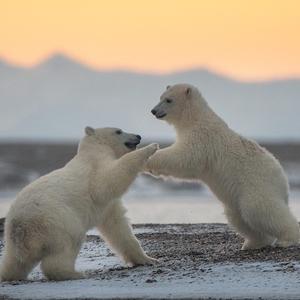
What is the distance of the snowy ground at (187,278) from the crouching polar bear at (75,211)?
188mm

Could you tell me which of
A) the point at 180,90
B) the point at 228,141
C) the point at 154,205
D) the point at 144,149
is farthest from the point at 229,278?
the point at 154,205

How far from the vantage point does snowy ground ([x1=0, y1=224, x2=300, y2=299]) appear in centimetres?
763

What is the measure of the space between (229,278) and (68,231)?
1.42m

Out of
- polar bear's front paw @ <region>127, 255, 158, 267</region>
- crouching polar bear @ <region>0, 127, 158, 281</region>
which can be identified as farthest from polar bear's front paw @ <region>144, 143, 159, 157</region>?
polar bear's front paw @ <region>127, 255, 158, 267</region>

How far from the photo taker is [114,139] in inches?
384

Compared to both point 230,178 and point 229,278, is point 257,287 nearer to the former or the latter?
point 229,278

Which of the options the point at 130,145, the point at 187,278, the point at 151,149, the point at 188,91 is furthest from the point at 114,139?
the point at 187,278

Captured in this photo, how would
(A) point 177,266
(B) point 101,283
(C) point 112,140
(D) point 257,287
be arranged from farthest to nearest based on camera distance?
(C) point 112,140 → (A) point 177,266 → (B) point 101,283 → (D) point 257,287

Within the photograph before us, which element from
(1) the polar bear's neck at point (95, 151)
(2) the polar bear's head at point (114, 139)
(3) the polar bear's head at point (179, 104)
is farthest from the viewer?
(3) the polar bear's head at point (179, 104)

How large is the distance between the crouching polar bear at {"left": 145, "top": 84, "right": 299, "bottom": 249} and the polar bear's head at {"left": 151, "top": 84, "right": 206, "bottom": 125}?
190 millimetres

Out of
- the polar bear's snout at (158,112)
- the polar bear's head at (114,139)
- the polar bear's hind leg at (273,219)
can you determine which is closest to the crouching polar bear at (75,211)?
the polar bear's head at (114,139)

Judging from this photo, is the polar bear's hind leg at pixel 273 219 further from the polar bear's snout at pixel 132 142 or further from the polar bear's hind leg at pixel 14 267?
the polar bear's hind leg at pixel 14 267

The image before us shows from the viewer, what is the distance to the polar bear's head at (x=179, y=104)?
10.6 m

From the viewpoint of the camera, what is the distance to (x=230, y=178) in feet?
32.6
